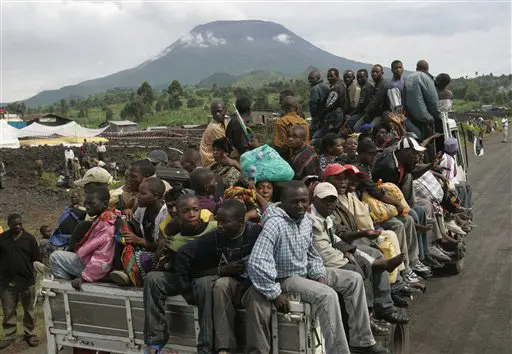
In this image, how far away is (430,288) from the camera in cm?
870

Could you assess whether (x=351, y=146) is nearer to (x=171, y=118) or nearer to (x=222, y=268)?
(x=222, y=268)

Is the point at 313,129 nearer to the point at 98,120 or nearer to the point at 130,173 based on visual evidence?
the point at 130,173

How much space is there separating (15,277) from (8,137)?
3845 centimetres

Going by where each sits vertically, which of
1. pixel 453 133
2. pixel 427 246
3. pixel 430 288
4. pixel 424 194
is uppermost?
pixel 453 133

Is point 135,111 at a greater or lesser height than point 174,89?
lesser

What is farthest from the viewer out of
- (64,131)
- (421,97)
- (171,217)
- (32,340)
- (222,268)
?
(64,131)

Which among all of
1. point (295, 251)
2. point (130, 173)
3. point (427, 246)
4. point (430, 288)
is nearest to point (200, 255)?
point (295, 251)

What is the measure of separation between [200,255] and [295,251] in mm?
702

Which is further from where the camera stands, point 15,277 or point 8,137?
point 8,137

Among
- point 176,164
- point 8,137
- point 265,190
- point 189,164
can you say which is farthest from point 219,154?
point 8,137

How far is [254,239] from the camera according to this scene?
4078 mm

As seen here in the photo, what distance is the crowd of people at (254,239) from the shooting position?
3854mm

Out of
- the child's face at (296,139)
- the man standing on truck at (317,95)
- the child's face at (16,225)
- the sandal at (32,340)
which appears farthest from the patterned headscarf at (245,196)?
the man standing on truck at (317,95)

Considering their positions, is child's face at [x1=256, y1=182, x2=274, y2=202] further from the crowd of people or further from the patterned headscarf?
the patterned headscarf
